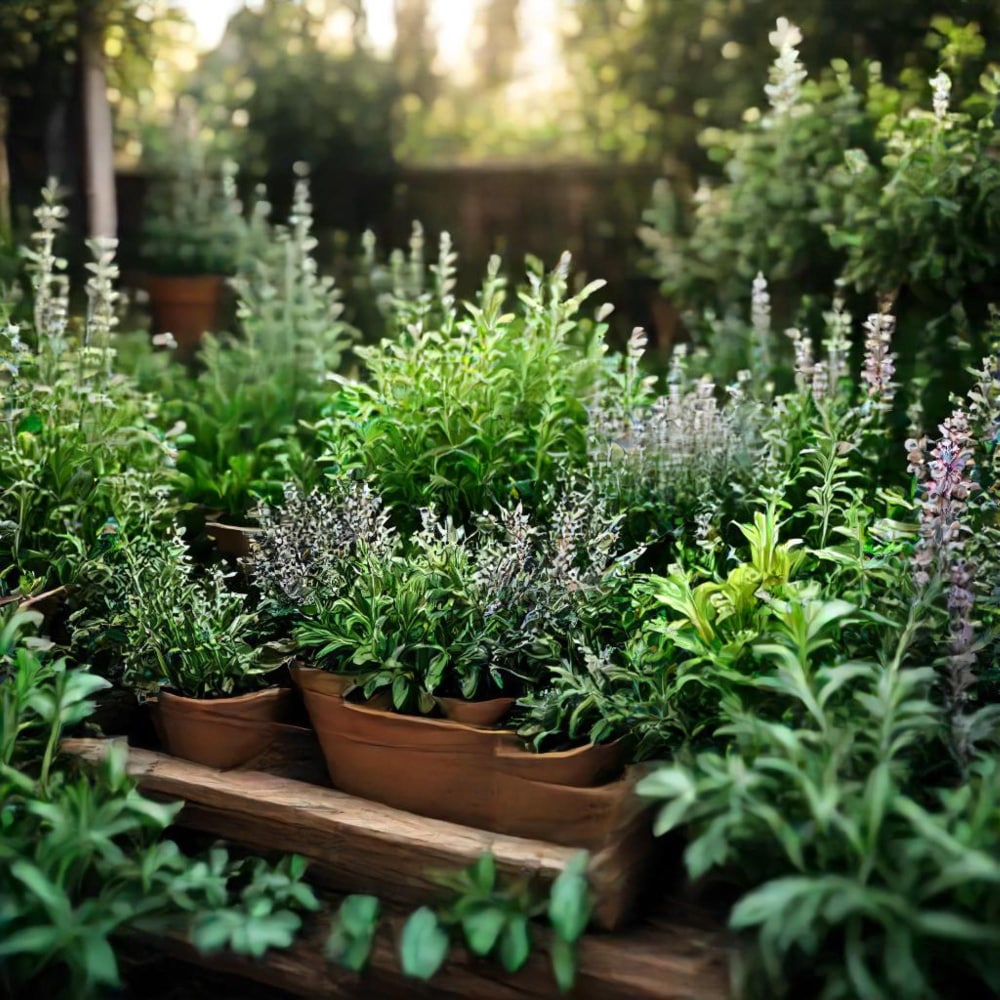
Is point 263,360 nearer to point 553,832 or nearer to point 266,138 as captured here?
point 553,832

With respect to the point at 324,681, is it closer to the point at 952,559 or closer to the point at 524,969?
the point at 524,969

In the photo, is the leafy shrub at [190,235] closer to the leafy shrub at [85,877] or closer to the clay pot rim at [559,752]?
the leafy shrub at [85,877]

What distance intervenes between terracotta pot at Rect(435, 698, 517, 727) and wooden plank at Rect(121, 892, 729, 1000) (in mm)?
366

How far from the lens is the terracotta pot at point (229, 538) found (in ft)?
8.81

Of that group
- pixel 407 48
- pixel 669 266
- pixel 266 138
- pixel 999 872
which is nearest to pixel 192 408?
pixel 669 266

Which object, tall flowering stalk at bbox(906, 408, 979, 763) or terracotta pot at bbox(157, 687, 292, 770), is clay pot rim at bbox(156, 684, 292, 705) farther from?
tall flowering stalk at bbox(906, 408, 979, 763)

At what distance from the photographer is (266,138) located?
21.7 feet

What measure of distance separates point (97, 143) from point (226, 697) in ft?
12.7

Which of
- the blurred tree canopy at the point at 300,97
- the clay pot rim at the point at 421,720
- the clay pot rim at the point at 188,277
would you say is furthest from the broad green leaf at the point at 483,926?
the blurred tree canopy at the point at 300,97

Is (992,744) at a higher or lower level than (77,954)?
higher

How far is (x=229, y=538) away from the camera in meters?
2.72

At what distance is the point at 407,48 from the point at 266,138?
3.53 m

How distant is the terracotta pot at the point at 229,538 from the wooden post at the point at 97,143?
2923mm

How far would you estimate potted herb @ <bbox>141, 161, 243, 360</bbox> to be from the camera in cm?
564
